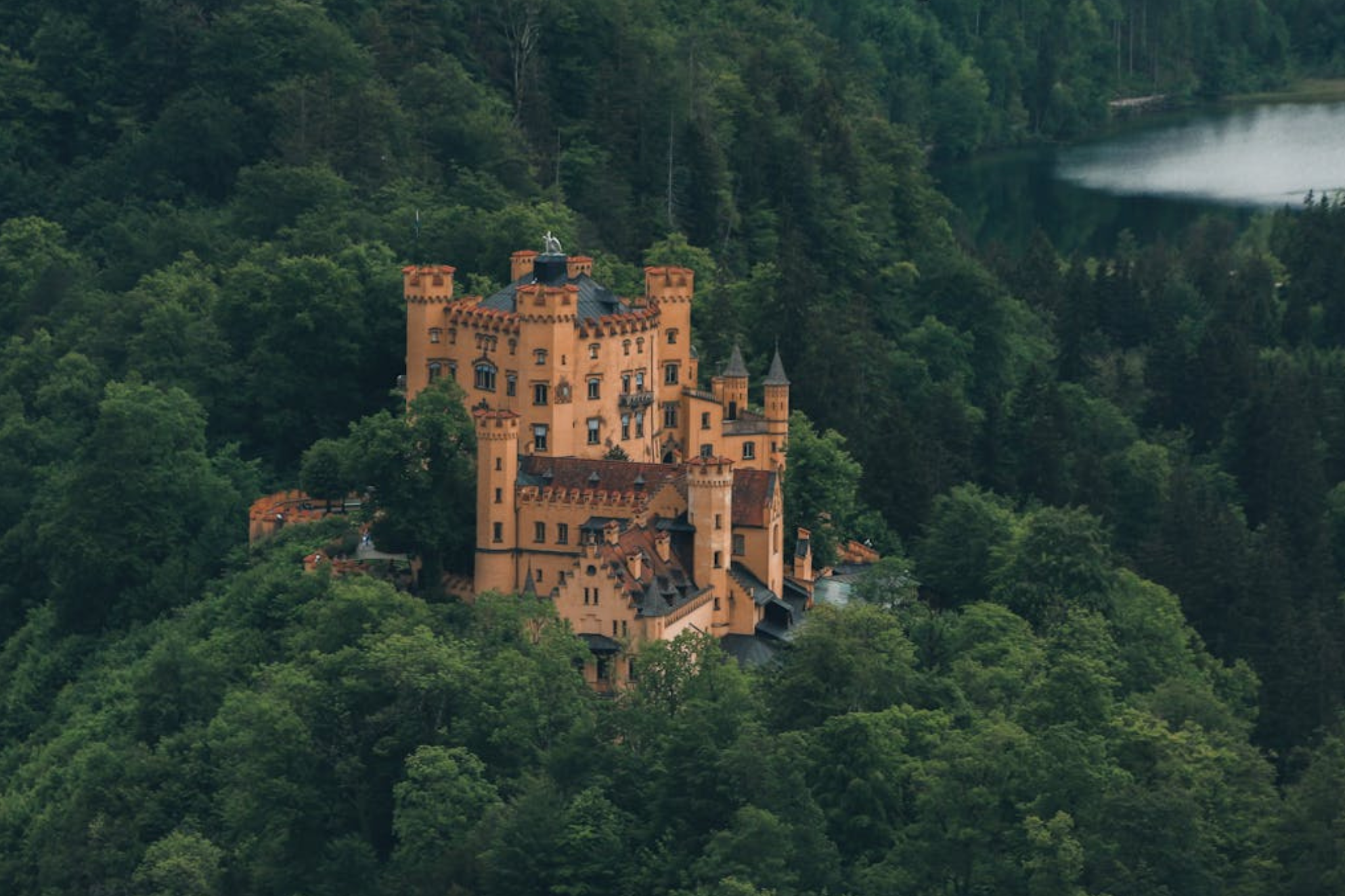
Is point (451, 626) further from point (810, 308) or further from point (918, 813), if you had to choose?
point (810, 308)

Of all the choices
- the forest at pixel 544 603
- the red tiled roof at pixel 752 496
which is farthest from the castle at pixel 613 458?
the forest at pixel 544 603

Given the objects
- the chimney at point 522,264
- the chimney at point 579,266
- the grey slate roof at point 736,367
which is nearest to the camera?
the grey slate roof at point 736,367

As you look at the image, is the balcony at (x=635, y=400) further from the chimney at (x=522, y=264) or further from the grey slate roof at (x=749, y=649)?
the grey slate roof at (x=749, y=649)

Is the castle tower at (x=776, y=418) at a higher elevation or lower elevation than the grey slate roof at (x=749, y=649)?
higher

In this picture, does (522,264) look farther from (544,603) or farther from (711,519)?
(544,603)

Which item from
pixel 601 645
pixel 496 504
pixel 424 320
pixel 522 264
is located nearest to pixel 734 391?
pixel 522 264

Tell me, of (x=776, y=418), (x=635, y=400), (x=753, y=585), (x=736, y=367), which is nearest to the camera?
(x=753, y=585)

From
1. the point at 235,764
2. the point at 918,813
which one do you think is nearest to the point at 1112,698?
the point at 918,813

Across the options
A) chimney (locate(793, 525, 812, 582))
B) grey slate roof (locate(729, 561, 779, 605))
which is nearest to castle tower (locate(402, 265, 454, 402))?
grey slate roof (locate(729, 561, 779, 605))
